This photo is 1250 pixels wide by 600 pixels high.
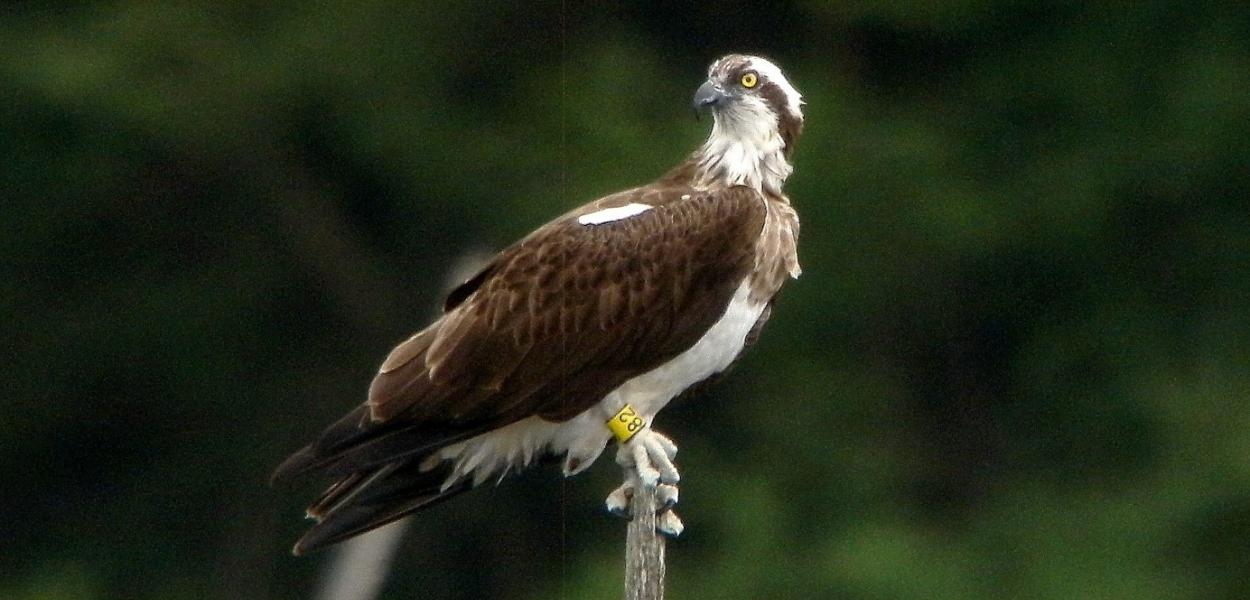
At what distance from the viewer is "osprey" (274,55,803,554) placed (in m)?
4.93

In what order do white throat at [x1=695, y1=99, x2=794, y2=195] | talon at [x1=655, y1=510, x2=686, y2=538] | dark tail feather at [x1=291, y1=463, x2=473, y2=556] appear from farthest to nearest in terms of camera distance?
1. white throat at [x1=695, y1=99, x2=794, y2=195]
2. dark tail feather at [x1=291, y1=463, x2=473, y2=556]
3. talon at [x1=655, y1=510, x2=686, y2=538]

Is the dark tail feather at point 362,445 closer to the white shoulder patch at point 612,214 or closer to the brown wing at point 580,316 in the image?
the brown wing at point 580,316

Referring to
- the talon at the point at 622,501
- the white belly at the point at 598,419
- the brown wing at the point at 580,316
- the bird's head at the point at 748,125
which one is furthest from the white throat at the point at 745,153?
the talon at the point at 622,501

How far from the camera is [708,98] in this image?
5328 mm

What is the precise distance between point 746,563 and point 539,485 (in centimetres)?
113

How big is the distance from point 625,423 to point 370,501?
0.47 m

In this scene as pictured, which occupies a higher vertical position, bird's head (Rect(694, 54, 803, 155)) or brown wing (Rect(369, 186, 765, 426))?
bird's head (Rect(694, 54, 803, 155))

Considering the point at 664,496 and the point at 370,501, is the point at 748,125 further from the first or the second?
the point at 370,501

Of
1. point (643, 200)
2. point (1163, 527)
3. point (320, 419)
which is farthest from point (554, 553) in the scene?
point (643, 200)

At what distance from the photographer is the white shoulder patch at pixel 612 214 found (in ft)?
16.7

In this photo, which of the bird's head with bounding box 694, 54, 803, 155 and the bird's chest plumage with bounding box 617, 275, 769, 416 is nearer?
the bird's chest plumage with bounding box 617, 275, 769, 416

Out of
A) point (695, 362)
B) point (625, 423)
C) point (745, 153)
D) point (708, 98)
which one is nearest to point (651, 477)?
point (625, 423)

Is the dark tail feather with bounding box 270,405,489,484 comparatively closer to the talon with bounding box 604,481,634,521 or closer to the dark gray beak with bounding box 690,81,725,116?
the talon with bounding box 604,481,634,521

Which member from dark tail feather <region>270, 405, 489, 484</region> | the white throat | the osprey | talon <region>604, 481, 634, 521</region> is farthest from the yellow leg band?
the white throat
